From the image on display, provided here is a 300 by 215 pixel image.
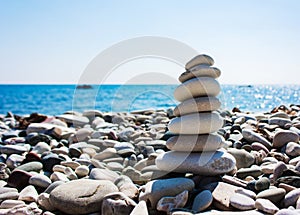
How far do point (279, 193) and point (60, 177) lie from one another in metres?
1.98

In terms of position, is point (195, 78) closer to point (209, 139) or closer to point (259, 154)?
point (209, 139)

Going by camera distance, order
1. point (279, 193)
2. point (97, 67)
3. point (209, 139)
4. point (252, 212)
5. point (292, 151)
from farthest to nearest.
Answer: point (97, 67)
point (292, 151)
point (209, 139)
point (279, 193)
point (252, 212)

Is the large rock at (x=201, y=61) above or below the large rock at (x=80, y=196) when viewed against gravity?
above

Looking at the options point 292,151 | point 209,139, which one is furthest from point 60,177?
point 292,151

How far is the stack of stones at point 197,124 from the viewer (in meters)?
2.90

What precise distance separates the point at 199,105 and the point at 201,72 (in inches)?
11.7

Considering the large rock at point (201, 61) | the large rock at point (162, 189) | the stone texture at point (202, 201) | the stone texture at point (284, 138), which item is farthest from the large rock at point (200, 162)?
the stone texture at point (284, 138)

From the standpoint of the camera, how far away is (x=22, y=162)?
389cm

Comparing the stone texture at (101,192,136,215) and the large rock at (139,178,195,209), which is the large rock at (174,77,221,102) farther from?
the stone texture at (101,192,136,215)

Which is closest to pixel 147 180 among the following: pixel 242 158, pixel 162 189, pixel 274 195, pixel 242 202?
pixel 162 189

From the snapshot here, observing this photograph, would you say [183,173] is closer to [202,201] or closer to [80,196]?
[202,201]

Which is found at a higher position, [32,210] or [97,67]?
[97,67]

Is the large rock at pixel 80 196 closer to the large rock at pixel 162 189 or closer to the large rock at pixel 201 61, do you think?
the large rock at pixel 162 189

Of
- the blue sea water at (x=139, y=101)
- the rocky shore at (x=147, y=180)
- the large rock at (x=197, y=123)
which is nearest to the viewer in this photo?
the rocky shore at (x=147, y=180)
